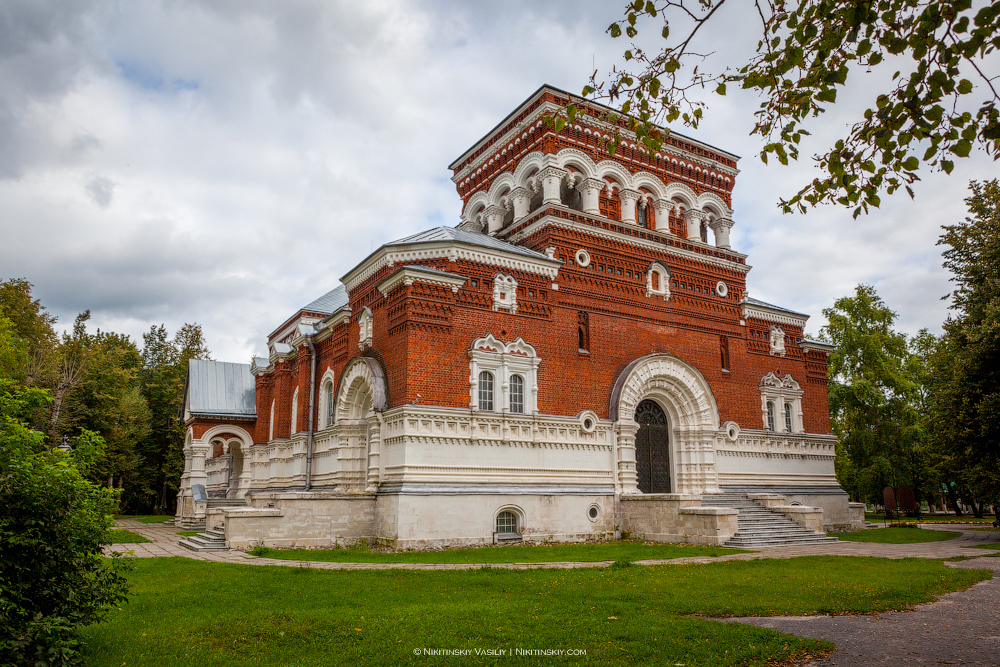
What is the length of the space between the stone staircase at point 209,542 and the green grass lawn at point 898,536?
17.3 m

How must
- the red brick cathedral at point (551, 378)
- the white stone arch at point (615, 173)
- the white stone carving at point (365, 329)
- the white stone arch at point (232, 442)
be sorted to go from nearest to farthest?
the red brick cathedral at point (551, 378)
the white stone carving at point (365, 329)
the white stone arch at point (615, 173)
the white stone arch at point (232, 442)

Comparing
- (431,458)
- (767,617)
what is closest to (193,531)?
(431,458)

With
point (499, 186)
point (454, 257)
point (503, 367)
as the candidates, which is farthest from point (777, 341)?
point (454, 257)

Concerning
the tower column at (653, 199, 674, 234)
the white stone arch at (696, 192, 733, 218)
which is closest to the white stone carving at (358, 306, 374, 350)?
the tower column at (653, 199, 674, 234)

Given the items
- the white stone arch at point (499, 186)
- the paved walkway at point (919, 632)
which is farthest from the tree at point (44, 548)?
the white stone arch at point (499, 186)

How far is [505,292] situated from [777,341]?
11687 millimetres

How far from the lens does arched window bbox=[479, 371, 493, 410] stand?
19016mm

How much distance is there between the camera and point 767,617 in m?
8.45

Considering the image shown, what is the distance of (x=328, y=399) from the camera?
23734mm

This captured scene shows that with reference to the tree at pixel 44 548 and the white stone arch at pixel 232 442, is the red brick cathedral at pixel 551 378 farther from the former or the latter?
the tree at pixel 44 548

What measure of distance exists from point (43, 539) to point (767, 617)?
763 centimetres

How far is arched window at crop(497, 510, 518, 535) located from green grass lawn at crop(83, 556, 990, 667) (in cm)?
582

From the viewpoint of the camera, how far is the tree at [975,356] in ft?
60.6

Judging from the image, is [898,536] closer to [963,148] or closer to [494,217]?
[494,217]
